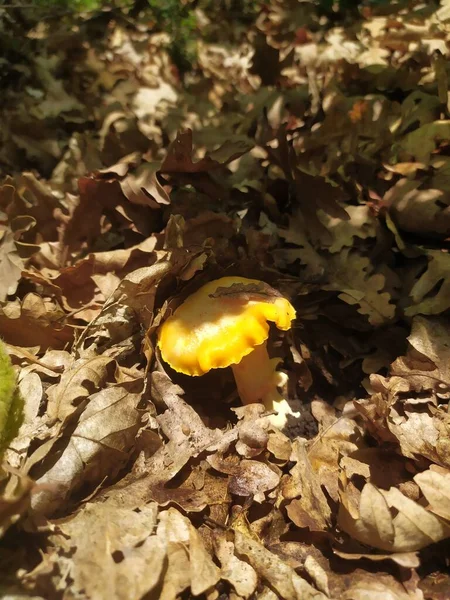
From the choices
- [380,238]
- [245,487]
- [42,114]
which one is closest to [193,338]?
[245,487]

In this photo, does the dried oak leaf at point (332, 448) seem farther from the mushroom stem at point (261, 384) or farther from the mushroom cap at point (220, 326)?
the mushroom cap at point (220, 326)

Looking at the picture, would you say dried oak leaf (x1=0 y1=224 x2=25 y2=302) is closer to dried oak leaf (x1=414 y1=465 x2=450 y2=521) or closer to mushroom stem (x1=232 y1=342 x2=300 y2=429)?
mushroom stem (x1=232 y1=342 x2=300 y2=429)

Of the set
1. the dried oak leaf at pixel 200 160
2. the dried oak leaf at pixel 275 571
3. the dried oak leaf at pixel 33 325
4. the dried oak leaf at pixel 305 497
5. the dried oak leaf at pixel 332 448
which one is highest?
the dried oak leaf at pixel 200 160

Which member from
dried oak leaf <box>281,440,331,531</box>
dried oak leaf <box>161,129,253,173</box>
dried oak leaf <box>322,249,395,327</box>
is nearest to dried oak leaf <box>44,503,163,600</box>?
dried oak leaf <box>281,440,331,531</box>

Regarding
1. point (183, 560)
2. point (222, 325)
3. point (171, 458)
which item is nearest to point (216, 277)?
point (222, 325)

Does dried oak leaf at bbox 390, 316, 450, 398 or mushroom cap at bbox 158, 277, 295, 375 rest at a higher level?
mushroom cap at bbox 158, 277, 295, 375

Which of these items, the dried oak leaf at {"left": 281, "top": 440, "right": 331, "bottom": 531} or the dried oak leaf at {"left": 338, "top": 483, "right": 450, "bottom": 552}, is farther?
the dried oak leaf at {"left": 281, "top": 440, "right": 331, "bottom": 531}

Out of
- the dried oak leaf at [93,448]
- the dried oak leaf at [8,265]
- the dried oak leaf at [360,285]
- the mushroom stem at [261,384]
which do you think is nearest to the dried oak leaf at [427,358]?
the dried oak leaf at [360,285]

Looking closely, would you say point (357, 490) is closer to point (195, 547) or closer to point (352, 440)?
point (352, 440)
